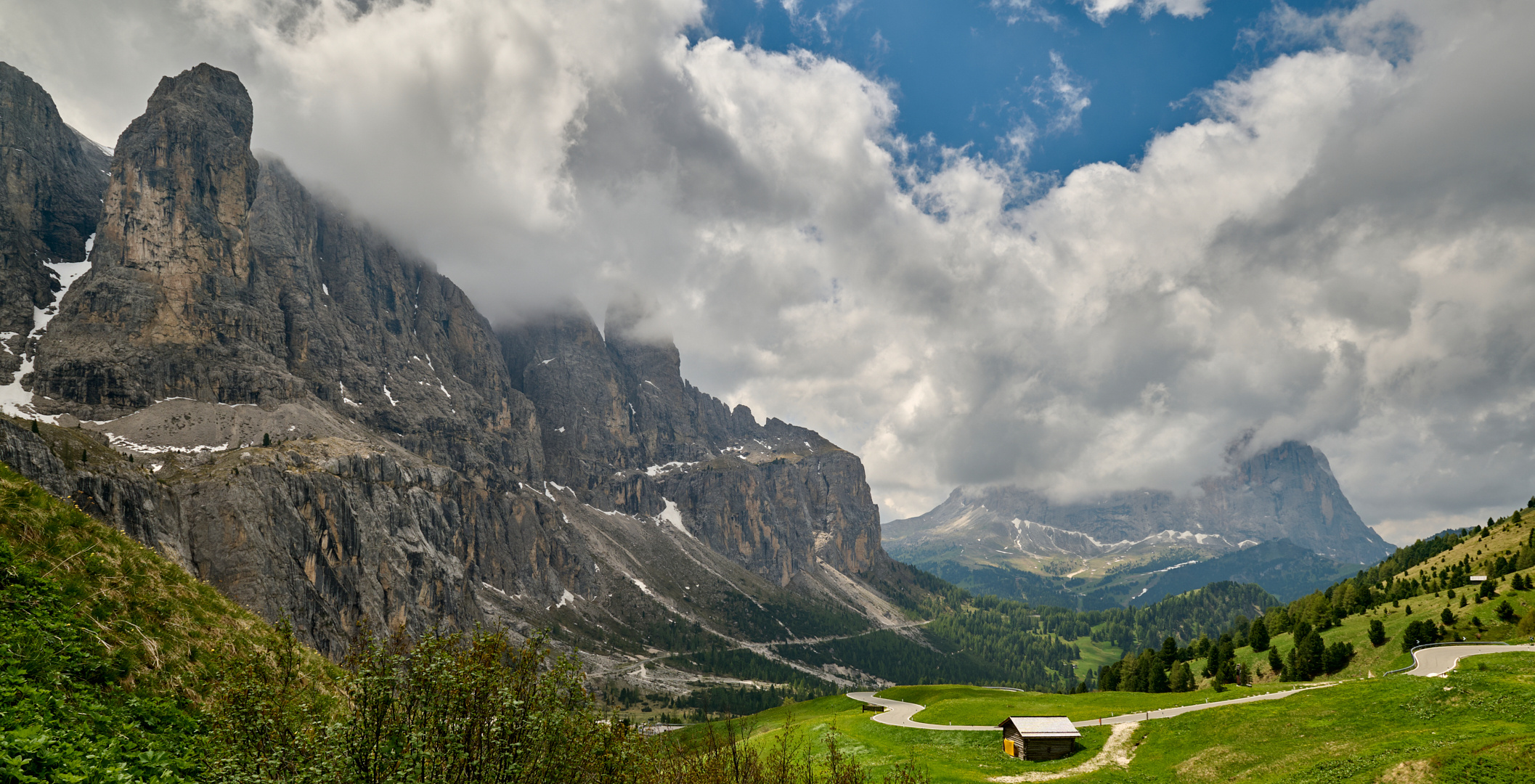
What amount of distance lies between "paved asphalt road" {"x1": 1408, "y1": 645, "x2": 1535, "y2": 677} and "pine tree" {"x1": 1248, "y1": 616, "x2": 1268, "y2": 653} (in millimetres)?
31510

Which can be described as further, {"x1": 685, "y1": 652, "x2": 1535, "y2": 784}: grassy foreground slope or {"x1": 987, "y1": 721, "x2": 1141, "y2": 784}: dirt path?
{"x1": 987, "y1": 721, "x2": 1141, "y2": 784}: dirt path

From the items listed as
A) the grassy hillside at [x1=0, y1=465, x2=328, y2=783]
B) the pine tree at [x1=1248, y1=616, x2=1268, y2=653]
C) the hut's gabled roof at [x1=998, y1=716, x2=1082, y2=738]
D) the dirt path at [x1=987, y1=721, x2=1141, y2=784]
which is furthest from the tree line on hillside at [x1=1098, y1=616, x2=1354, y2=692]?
the grassy hillside at [x1=0, y1=465, x2=328, y2=783]

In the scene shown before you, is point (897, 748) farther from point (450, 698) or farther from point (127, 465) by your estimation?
point (127, 465)

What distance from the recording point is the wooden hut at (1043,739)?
47.7 metres

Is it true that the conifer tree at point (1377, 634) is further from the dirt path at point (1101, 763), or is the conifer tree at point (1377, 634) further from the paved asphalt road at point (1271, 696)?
the dirt path at point (1101, 763)

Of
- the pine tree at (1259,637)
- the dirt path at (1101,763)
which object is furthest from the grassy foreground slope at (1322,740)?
the pine tree at (1259,637)

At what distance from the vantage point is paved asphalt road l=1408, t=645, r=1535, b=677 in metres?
53.2

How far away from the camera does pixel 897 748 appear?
53188 mm

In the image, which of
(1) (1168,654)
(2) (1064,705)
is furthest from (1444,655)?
(1) (1168,654)

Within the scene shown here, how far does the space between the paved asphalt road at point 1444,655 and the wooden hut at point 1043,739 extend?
90.6 feet

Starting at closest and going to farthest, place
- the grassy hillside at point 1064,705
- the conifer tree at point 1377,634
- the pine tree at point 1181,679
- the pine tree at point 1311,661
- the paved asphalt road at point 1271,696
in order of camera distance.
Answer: the paved asphalt road at point 1271,696 → the grassy hillside at point 1064,705 → the conifer tree at point 1377,634 → the pine tree at point 1311,661 → the pine tree at point 1181,679

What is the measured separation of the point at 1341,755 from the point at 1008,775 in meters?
18.1

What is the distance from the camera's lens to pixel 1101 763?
44.9m

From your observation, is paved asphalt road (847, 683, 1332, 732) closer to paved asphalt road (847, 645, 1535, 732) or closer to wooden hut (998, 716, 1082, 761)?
paved asphalt road (847, 645, 1535, 732)
